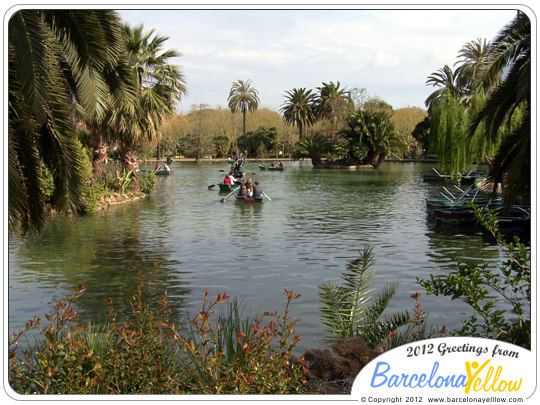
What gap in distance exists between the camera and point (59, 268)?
12.9m

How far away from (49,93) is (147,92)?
19.8 m

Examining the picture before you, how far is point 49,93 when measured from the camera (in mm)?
6402

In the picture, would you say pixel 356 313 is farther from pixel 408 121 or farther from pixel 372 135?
pixel 408 121

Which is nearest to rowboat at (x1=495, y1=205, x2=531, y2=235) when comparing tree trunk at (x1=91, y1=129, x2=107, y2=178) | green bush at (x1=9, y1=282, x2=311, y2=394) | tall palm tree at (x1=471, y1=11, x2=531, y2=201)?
tall palm tree at (x1=471, y1=11, x2=531, y2=201)

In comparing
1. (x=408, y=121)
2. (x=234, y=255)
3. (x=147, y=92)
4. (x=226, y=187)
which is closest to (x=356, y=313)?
(x=234, y=255)

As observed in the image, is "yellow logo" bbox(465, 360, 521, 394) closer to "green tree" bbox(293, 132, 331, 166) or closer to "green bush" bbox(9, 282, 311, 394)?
"green bush" bbox(9, 282, 311, 394)

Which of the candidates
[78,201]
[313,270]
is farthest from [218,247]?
[78,201]

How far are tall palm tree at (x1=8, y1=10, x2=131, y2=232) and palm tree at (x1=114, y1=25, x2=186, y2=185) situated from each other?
16.8 meters

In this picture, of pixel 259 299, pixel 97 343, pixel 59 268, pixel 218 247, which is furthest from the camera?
pixel 218 247

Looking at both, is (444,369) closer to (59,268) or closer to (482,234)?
(59,268)

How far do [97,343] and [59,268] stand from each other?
8469 millimetres

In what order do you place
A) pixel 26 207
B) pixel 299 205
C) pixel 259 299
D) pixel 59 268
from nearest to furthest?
1. pixel 26 207
2. pixel 259 299
3. pixel 59 268
4. pixel 299 205

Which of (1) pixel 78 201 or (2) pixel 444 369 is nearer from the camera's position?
(2) pixel 444 369

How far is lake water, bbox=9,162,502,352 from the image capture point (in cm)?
1027
